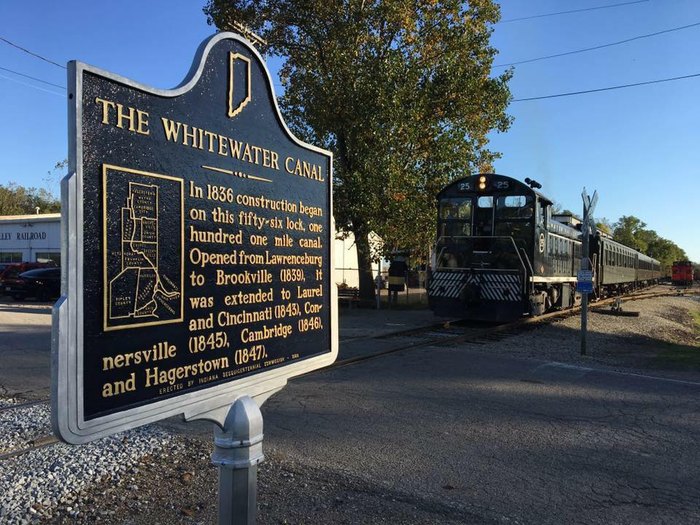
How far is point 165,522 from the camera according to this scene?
3.75 meters

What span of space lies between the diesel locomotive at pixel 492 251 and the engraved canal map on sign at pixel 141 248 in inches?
522

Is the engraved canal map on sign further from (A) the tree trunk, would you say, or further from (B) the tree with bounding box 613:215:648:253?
(B) the tree with bounding box 613:215:648:253

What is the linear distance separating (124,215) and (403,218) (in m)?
17.1

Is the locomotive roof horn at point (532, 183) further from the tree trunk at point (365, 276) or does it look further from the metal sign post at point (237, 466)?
the metal sign post at point (237, 466)

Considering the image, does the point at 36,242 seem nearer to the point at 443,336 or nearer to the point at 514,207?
the point at 443,336

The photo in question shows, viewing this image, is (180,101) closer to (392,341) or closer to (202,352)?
(202,352)

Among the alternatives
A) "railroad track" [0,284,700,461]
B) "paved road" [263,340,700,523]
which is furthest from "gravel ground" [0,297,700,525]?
"railroad track" [0,284,700,461]

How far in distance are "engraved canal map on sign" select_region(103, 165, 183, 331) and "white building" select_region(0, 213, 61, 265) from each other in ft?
137

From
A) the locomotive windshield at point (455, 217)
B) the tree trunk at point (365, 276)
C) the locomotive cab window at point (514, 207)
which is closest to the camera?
the locomotive cab window at point (514, 207)

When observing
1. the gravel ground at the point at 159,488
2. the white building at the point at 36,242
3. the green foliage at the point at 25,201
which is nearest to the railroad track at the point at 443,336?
the gravel ground at the point at 159,488

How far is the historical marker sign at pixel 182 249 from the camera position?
2.00 meters

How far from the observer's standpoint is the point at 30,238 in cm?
4150

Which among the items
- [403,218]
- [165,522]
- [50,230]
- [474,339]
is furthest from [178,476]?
[50,230]

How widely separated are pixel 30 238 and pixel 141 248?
150ft
